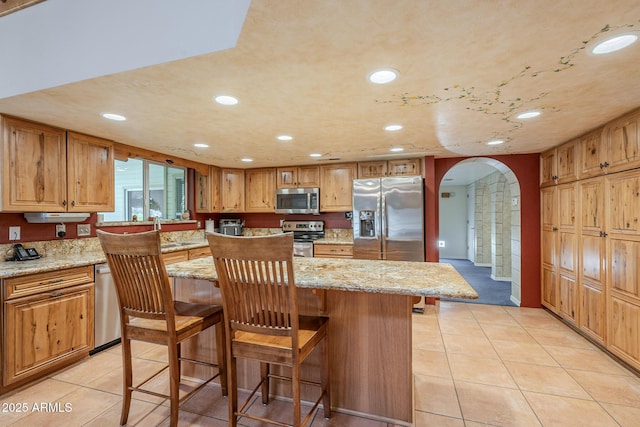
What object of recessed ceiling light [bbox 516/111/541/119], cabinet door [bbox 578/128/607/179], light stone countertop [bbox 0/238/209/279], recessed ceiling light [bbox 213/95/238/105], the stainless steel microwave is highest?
recessed ceiling light [bbox 213/95/238/105]

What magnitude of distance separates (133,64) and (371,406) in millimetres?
2414

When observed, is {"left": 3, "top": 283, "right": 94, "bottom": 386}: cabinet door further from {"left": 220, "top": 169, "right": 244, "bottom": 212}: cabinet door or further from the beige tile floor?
{"left": 220, "top": 169, "right": 244, "bottom": 212}: cabinet door

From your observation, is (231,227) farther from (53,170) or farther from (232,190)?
(53,170)

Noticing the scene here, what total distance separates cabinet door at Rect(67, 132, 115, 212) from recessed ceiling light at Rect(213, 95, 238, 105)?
1762mm

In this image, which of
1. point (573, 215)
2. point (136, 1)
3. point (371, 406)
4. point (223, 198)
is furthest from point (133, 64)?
point (573, 215)

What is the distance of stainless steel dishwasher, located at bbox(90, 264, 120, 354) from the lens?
2.67 m

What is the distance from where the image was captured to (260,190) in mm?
4949

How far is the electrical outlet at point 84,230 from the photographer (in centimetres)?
310

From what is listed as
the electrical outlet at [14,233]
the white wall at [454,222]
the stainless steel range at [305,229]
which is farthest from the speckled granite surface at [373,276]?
the white wall at [454,222]

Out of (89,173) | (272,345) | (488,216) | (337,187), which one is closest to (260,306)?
(272,345)

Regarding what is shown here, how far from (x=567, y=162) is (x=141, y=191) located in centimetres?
526

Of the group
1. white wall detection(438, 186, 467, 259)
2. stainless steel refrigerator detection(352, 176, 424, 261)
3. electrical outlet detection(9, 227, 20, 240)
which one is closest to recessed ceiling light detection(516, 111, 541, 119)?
stainless steel refrigerator detection(352, 176, 424, 261)

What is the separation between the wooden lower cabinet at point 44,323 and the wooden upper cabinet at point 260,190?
2635 millimetres

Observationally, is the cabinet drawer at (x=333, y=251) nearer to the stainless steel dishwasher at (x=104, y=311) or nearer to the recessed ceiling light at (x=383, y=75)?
the stainless steel dishwasher at (x=104, y=311)
